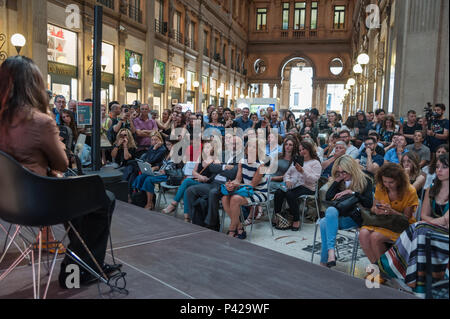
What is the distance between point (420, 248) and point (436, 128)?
16.0 feet

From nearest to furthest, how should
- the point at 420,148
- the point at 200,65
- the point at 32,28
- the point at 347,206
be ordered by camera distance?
the point at 347,206, the point at 420,148, the point at 32,28, the point at 200,65

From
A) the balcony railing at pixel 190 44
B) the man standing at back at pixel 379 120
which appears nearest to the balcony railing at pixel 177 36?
the balcony railing at pixel 190 44

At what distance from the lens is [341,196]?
15.2 ft

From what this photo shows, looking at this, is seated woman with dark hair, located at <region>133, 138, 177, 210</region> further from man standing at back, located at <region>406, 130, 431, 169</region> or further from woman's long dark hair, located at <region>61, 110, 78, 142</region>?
man standing at back, located at <region>406, 130, 431, 169</region>

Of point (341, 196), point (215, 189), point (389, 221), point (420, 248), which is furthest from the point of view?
point (215, 189)

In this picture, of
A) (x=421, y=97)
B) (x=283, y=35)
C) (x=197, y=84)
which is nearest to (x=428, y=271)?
(x=421, y=97)

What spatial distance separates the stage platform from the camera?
2.94 meters

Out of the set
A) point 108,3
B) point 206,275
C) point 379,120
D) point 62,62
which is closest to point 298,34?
point 108,3

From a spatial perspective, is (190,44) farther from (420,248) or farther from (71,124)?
(420,248)

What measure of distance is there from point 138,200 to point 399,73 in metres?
6.91

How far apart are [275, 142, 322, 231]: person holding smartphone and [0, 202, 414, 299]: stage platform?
237cm

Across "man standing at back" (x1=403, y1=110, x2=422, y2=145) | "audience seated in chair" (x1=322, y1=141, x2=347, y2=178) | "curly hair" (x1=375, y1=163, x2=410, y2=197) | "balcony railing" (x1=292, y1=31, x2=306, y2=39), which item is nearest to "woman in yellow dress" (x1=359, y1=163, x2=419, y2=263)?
"curly hair" (x1=375, y1=163, x2=410, y2=197)

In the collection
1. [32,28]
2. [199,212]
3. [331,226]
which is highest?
[32,28]

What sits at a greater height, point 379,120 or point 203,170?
point 379,120
